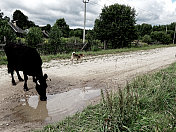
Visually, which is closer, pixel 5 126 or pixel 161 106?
pixel 5 126

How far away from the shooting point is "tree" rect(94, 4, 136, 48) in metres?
23.7

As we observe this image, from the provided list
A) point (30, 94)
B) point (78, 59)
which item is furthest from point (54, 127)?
point (78, 59)

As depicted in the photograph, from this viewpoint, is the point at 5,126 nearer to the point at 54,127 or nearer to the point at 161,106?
the point at 54,127

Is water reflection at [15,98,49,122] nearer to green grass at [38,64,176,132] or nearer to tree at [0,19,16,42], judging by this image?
green grass at [38,64,176,132]

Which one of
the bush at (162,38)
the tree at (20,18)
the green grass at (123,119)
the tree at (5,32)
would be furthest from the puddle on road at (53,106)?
the tree at (20,18)

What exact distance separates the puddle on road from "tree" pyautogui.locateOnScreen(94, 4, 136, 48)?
65.7 feet

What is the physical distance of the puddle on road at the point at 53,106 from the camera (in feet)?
11.4

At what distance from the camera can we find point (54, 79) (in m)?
6.35

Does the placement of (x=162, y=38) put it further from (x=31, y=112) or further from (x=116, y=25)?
(x=31, y=112)

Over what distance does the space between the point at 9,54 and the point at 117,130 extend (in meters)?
4.63

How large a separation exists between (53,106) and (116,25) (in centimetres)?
2156

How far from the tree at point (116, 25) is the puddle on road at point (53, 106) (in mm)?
20016

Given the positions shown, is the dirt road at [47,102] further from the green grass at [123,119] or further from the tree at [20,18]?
the tree at [20,18]

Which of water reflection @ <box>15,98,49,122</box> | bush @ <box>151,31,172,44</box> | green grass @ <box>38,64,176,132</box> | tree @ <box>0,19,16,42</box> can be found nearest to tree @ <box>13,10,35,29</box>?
bush @ <box>151,31,172,44</box>
